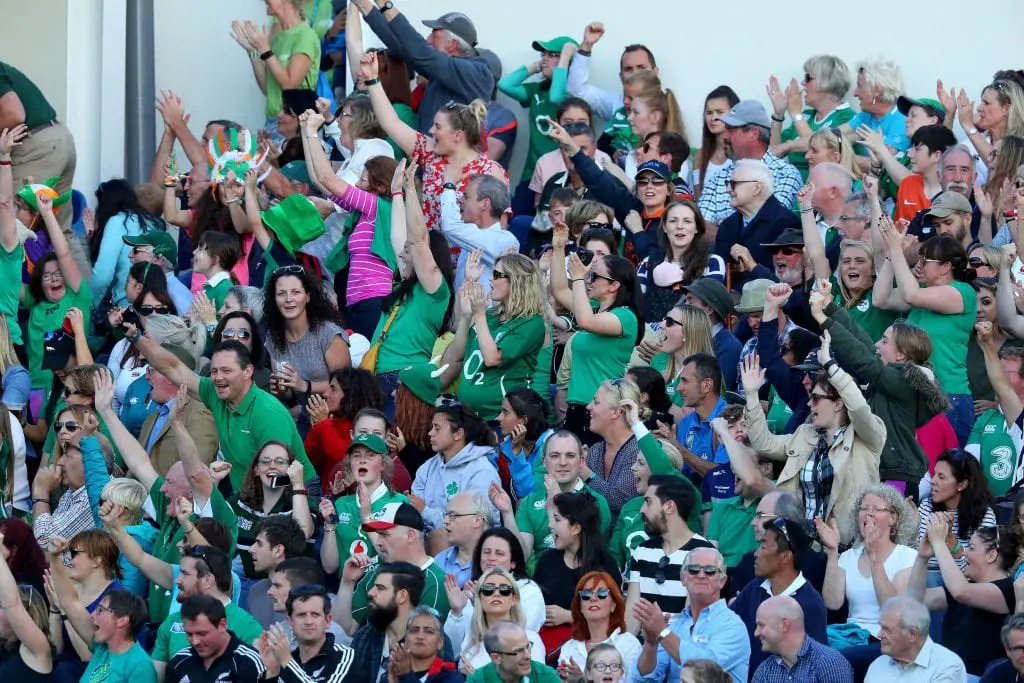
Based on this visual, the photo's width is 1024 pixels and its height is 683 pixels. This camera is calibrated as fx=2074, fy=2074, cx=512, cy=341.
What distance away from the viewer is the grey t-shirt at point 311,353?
11.5 metres

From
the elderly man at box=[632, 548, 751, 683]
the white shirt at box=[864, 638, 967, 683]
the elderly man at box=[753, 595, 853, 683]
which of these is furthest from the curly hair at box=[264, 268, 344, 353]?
the white shirt at box=[864, 638, 967, 683]

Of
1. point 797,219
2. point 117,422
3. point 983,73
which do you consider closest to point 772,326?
point 797,219

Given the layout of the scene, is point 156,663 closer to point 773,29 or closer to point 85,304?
point 85,304

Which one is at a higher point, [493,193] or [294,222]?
[493,193]

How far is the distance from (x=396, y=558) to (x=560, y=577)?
759 mm

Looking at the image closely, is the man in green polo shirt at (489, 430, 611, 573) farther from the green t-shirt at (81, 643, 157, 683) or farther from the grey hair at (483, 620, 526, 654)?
the green t-shirt at (81, 643, 157, 683)

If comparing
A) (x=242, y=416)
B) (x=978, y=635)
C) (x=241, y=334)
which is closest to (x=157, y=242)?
(x=241, y=334)

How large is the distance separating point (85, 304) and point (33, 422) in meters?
0.99

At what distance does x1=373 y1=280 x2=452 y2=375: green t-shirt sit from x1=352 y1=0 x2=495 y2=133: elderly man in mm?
1947

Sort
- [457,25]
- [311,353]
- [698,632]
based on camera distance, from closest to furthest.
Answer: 1. [698,632]
2. [311,353]
3. [457,25]

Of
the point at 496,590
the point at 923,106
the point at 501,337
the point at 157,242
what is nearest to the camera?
the point at 496,590

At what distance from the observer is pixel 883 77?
13.9 m

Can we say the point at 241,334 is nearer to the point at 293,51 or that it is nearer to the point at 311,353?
the point at 311,353

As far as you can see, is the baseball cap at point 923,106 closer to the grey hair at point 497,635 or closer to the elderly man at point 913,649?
the elderly man at point 913,649
